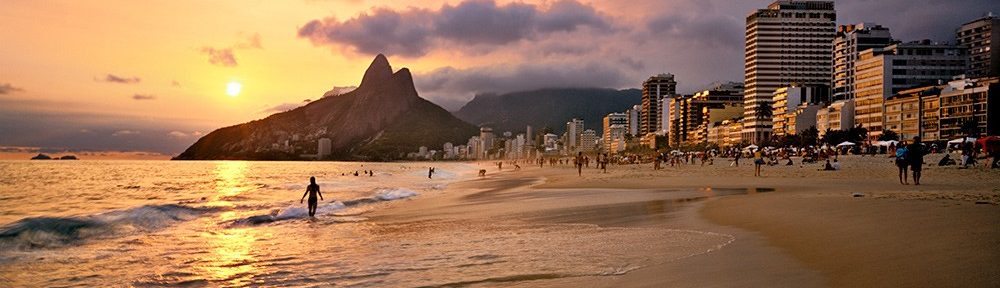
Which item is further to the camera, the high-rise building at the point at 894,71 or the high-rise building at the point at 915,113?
the high-rise building at the point at 894,71

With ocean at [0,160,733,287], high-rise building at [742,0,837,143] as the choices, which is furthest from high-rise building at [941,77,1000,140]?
ocean at [0,160,733,287]

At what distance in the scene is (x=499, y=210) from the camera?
67.9 ft

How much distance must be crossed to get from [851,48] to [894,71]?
109 ft

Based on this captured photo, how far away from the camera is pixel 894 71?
131875mm

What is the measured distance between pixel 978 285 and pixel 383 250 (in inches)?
354

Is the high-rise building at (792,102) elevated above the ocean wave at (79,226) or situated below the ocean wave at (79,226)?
above

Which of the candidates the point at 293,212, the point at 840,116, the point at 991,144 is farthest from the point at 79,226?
the point at 840,116

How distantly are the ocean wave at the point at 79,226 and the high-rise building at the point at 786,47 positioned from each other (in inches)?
7350

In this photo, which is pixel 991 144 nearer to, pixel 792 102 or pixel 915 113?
pixel 915 113

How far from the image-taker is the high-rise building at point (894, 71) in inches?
5012

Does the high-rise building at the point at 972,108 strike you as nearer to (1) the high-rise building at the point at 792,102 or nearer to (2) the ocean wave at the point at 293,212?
(1) the high-rise building at the point at 792,102

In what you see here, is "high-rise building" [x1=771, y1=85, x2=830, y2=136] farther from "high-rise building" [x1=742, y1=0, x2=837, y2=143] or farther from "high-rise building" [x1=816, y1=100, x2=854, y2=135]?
"high-rise building" [x1=742, y1=0, x2=837, y2=143]

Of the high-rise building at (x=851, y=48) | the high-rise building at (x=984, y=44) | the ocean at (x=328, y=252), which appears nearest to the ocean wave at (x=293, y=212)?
the ocean at (x=328, y=252)

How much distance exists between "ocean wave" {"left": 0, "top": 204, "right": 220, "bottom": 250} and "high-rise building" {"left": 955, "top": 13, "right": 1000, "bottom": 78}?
624 ft
